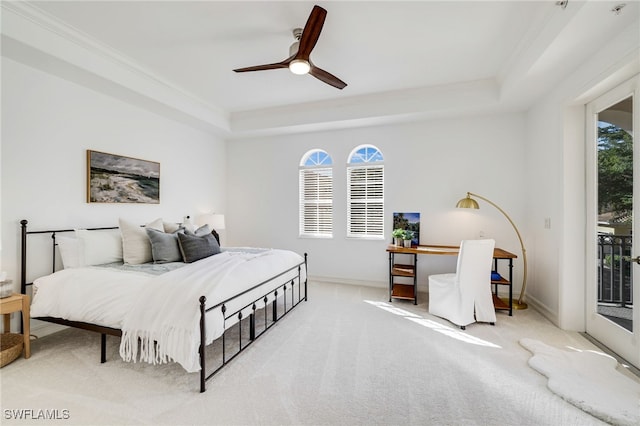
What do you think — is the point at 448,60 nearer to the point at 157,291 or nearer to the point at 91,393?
the point at 157,291

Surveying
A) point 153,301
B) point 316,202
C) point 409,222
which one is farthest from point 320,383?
point 316,202

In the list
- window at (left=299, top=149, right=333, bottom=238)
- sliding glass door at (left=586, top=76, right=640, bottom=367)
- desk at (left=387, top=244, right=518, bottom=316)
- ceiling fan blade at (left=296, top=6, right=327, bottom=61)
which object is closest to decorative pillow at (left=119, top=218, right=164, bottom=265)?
ceiling fan blade at (left=296, top=6, right=327, bottom=61)

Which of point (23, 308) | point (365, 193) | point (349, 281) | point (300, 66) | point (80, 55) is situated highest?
point (80, 55)

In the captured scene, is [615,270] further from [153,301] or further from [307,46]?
[153,301]

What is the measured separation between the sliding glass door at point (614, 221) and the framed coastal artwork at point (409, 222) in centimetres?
210

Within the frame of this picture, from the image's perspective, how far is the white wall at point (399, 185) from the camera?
4312mm

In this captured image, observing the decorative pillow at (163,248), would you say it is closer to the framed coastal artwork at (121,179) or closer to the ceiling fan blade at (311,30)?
the framed coastal artwork at (121,179)

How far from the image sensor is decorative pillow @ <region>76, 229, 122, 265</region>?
291 centimetres

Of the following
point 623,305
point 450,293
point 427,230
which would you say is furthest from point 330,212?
point 623,305

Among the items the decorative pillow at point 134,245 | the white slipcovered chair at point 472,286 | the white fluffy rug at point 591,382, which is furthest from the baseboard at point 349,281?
the decorative pillow at point 134,245

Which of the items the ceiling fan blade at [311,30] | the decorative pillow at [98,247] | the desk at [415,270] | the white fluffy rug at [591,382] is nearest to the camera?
the white fluffy rug at [591,382]

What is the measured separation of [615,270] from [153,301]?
4269mm

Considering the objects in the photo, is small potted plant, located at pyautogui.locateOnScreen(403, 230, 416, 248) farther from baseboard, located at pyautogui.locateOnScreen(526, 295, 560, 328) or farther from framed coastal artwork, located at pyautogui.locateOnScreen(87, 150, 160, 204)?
framed coastal artwork, located at pyautogui.locateOnScreen(87, 150, 160, 204)

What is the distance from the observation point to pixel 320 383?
7.09ft
